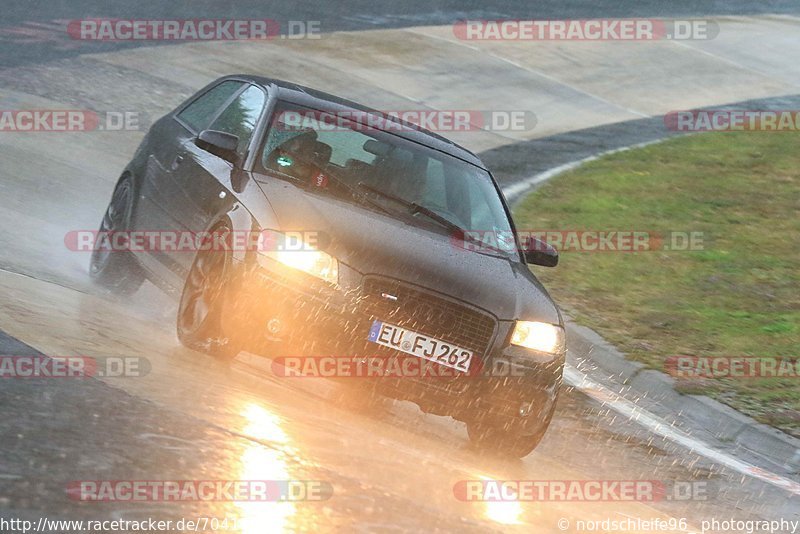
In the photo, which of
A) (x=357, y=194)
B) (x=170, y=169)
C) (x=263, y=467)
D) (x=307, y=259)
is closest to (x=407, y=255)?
(x=307, y=259)

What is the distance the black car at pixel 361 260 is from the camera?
23.5ft

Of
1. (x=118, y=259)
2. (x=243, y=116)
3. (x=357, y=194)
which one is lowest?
(x=118, y=259)

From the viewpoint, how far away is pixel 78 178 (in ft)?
43.9

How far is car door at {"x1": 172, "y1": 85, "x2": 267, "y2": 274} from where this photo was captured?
8234 mm

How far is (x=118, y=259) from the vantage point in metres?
9.64

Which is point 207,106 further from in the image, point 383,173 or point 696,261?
point 696,261

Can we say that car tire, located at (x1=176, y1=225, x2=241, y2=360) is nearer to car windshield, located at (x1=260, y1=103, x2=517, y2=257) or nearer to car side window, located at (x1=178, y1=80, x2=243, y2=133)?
car windshield, located at (x1=260, y1=103, x2=517, y2=257)

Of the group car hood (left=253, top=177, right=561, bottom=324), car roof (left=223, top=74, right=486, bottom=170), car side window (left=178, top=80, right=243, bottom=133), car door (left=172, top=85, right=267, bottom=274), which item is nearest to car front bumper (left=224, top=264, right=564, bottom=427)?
car hood (left=253, top=177, right=561, bottom=324)

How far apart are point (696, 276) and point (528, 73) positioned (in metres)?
11.1

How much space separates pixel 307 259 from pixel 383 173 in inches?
50.2

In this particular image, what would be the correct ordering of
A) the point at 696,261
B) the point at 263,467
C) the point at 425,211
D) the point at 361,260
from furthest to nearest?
1. the point at 696,261
2. the point at 425,211
3. the point at 361,260
4. the point at 263,467

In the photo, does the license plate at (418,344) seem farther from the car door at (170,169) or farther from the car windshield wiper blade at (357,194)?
the car door at (170,169)

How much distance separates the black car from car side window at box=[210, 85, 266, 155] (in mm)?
21

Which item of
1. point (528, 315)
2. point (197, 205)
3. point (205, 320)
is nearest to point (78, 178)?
point (197, 205)
